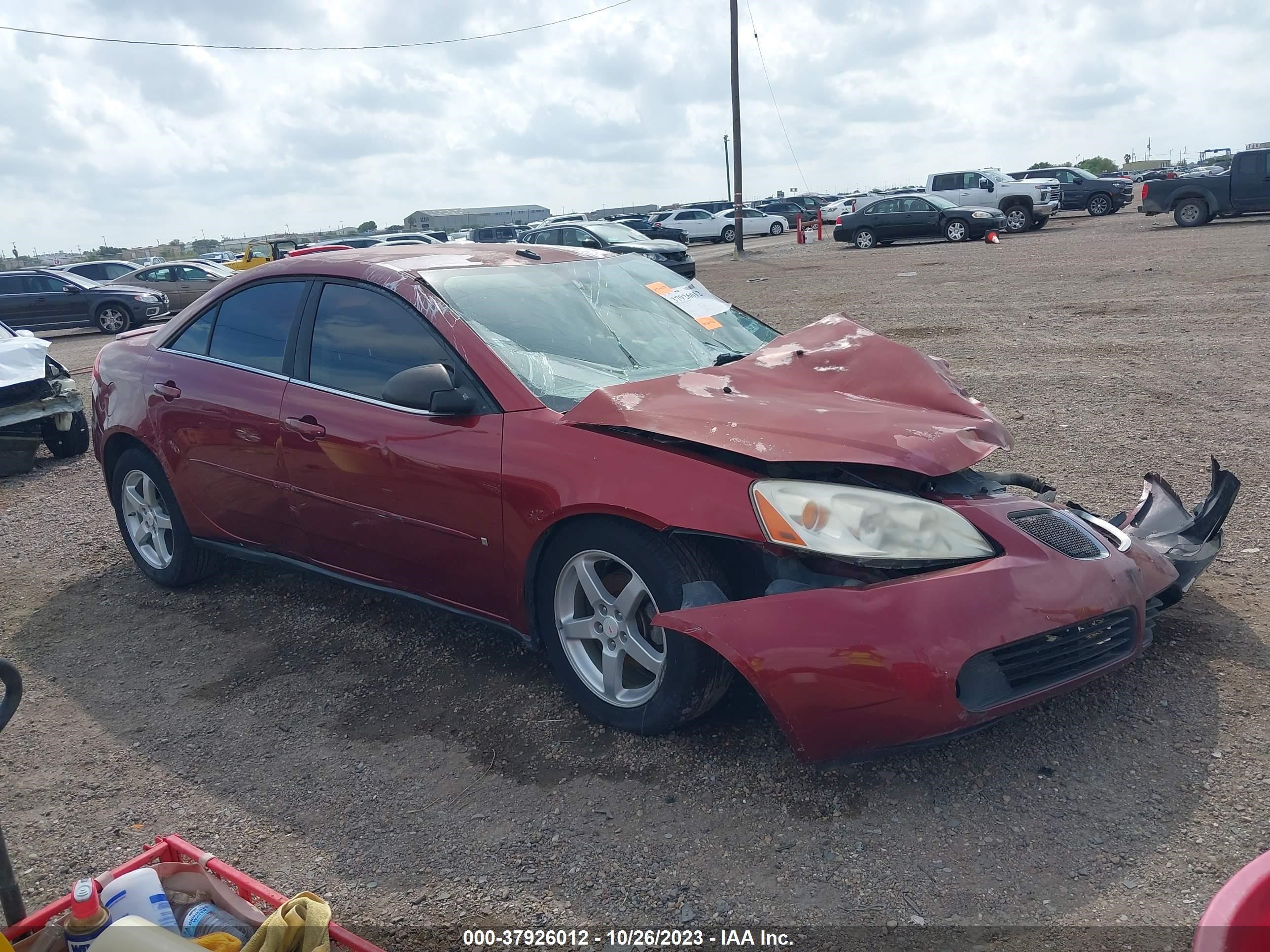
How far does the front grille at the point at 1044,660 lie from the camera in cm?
274

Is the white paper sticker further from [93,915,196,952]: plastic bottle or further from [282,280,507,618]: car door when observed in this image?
[93,915,196,952]: plastic bottle

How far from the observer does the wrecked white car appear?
8125 mm

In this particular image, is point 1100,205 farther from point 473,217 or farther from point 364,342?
point 473,217

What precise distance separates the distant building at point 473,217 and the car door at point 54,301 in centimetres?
4364

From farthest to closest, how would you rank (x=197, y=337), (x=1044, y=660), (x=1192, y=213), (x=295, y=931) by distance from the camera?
(x=1192, y=213) → (x=197, y=337) → (x=1044, y=660) → (x=295, y=931)

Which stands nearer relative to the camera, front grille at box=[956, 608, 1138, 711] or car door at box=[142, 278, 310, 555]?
front grille at box=[956, 608, 1138, 711]

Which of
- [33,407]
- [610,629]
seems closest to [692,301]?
[610,629]

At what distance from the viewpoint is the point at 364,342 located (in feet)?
13.2

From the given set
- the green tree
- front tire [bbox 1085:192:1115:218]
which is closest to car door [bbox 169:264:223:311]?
front tire [bbox 1085:192:1115:218]

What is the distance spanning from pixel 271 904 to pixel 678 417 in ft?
5.77

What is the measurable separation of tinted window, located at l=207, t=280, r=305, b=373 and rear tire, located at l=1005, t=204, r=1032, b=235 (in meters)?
28.2

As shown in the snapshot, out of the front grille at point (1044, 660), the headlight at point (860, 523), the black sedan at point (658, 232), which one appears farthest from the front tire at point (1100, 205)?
the headlight at point (860, 523)

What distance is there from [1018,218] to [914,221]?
3672 millimetres

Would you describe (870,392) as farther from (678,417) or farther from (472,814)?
(472,814)
